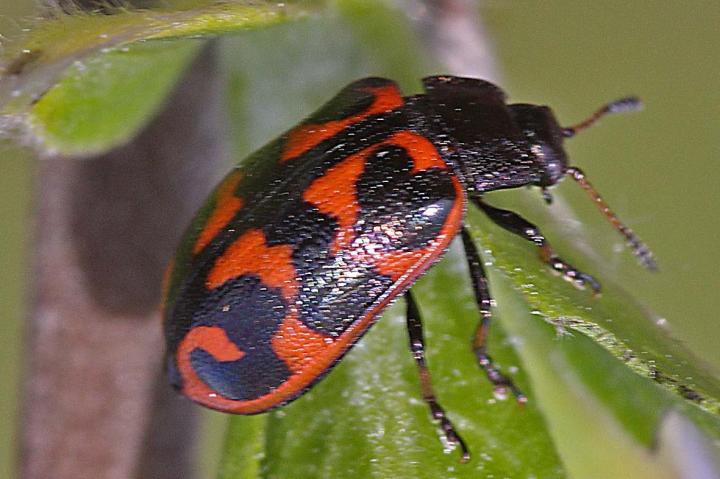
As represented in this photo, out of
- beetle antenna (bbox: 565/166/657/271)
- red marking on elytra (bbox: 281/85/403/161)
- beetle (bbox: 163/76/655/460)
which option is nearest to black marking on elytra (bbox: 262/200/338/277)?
beetle (bbox: 163/76/655/460)

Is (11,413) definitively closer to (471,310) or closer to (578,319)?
(471,310)

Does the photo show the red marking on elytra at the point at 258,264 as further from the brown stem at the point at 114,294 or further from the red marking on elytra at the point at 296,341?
the brown stem at the point at 114,294

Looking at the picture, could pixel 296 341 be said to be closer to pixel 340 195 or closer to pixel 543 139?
pixel 340 195

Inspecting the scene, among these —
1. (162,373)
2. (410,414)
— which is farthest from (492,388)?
(162,373)

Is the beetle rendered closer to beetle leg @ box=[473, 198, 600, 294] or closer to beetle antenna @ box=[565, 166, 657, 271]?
beetle leg @ box=[473, 198, 600, 294]

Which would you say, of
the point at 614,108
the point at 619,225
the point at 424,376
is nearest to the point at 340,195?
the point at 424,376
